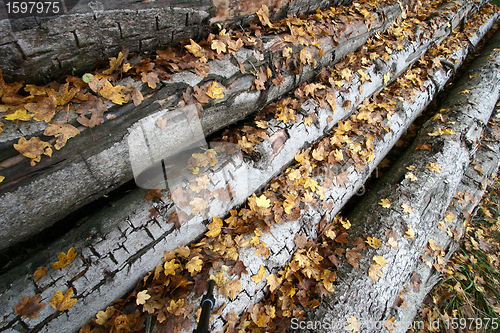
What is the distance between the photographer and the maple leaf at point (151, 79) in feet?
5.80

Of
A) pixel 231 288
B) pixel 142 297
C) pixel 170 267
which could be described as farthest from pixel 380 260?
pixel 142 297

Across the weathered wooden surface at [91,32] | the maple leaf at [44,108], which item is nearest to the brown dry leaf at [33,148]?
the maple leaf at [44,108]

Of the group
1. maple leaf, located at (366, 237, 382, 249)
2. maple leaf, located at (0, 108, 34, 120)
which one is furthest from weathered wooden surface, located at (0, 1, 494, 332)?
maple leaf, located at (0, 108, 34, 120)

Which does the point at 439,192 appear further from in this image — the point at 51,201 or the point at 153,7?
the point at 51,201

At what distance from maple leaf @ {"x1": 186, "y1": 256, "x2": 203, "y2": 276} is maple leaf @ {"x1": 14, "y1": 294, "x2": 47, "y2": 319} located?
2.70ft

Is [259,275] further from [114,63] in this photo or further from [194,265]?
[114,63]

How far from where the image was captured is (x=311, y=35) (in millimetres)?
2828

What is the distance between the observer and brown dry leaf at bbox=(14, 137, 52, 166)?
1.36 metres

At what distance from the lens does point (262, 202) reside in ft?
7.08

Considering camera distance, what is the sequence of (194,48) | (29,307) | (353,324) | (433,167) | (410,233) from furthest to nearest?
(433,167), (410,233), (194,48), (353,324), (29,307)

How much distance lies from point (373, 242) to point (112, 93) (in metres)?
2.45

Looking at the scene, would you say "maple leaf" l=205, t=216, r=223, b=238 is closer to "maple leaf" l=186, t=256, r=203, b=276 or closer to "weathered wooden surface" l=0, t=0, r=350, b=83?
"maple leaf" l=186, t=256, r=203, b=276

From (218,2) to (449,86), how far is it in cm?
501

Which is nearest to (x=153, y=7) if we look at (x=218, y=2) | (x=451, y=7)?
(x=218, y=2)
